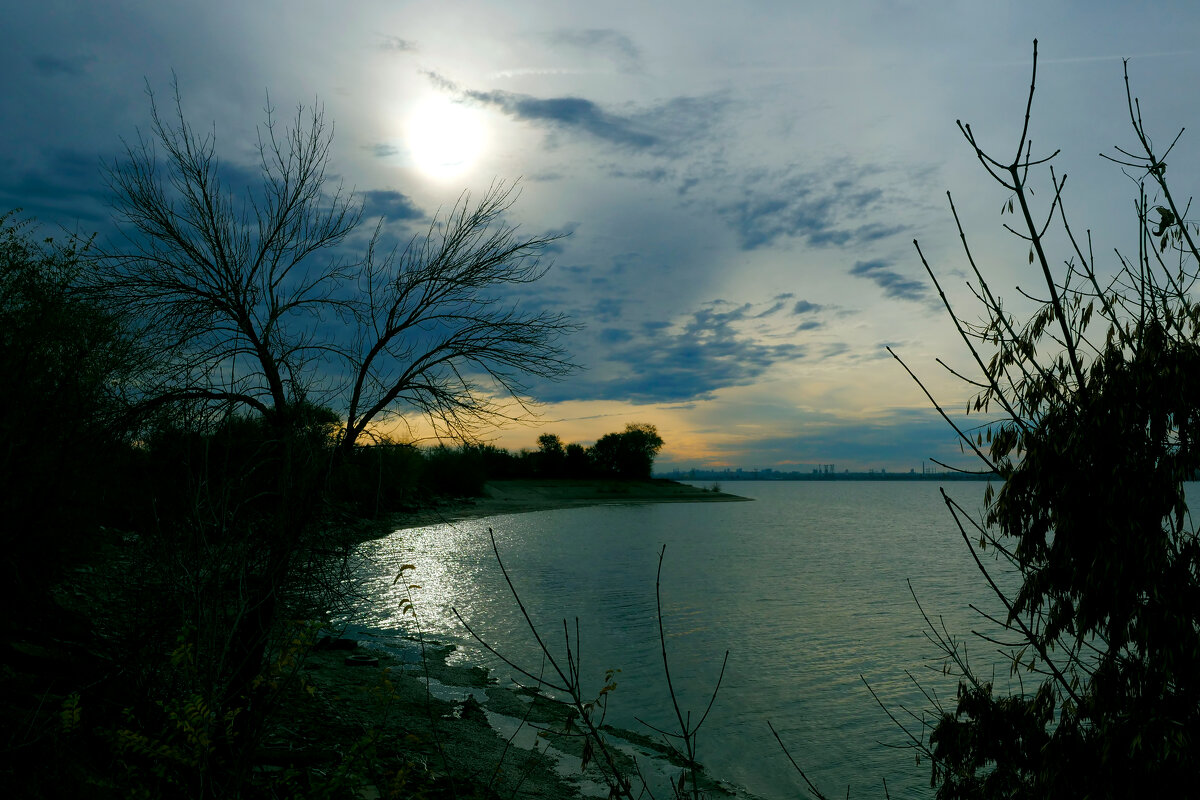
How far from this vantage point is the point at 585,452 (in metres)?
140

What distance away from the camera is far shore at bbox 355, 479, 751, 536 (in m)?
79.4

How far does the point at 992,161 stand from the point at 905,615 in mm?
27317

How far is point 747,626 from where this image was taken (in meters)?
24.2

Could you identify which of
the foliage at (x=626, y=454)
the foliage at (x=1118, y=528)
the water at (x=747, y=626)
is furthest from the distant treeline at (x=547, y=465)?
the foliage at (x=1118, y=528)

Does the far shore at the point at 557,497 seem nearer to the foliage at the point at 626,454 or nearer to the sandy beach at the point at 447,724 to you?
the foliage at the point at 626,454

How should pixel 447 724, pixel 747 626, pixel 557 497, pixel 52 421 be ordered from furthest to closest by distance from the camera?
pixel 557 497, pixel 747 626, pixel 447 724, pixel 52 421

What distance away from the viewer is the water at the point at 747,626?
1302cm

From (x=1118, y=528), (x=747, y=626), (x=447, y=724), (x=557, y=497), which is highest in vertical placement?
(x=1118, y=528)

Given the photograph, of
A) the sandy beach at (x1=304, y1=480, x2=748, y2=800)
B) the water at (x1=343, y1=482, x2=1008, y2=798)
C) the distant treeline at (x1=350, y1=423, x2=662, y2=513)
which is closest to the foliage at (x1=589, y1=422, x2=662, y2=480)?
the distant treeline at (x1=350, y1=423, x2=662, y2=513)

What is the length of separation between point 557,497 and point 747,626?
92.9 m

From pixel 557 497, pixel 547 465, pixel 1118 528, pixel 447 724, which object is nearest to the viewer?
pixel 1118 528

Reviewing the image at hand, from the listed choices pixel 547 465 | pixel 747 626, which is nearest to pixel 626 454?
pixel 547 465

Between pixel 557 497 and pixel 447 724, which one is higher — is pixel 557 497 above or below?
above

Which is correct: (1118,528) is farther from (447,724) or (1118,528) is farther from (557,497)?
(557,497)
